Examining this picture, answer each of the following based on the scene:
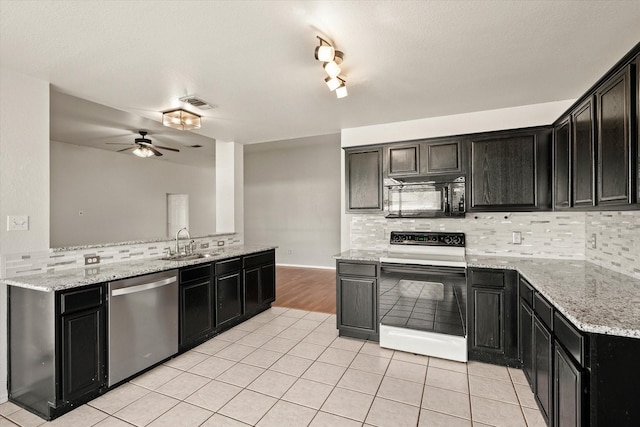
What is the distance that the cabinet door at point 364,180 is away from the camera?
11.8 ft

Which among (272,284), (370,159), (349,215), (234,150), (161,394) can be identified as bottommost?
(161,394)

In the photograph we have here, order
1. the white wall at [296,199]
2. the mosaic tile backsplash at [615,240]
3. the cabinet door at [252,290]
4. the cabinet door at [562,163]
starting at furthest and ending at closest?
the white wall at [296,199]
the cabinet door at [252,290]
the cabinet door at [562,163]
the mosaic tile backsplash at [615,240]

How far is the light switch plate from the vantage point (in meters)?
2.31

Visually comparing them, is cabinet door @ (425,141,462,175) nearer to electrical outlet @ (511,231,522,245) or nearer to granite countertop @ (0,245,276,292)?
electrical outlet @ (511,231,522,245)

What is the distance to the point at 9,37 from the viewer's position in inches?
74.8

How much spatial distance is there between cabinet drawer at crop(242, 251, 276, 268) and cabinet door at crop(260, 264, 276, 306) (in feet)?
0.25

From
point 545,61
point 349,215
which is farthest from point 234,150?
point 545,61

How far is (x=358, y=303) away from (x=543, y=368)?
167 centimetres

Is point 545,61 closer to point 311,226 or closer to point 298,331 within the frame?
point 298,331

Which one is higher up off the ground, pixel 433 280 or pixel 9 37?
pixel 9 37

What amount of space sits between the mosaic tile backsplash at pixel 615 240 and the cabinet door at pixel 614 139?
0.54 metres

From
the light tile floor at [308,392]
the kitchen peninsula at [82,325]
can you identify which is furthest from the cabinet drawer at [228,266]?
the light tile floor at [308,392]

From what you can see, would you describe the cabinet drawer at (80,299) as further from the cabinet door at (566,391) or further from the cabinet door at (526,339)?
the cabinet door at (526,339)

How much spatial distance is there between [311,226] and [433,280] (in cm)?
451
